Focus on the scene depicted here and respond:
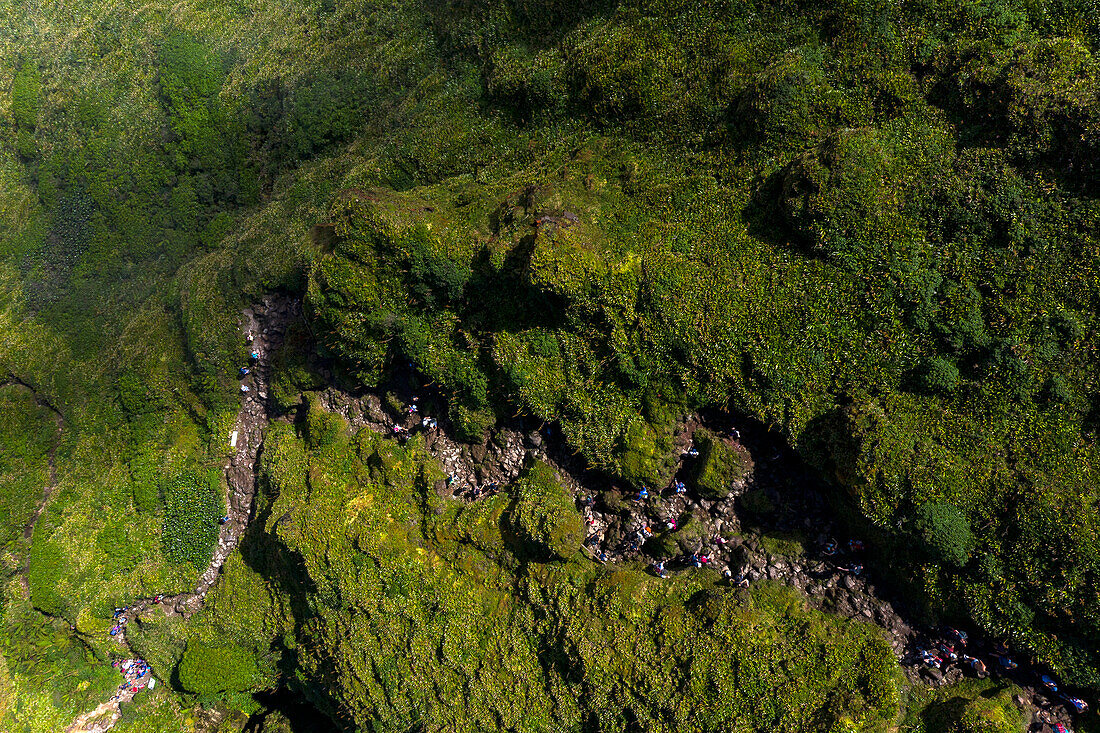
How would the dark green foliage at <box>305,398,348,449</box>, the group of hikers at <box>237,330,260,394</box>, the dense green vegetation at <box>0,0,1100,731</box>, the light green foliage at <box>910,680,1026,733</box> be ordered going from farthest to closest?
the group of hikers at <box>237,330,260,394</box> < the dark green foliage at <box>305,398,348,449</box> < the dense green vegetation at <box>0,0,1100,731</box> < the light green foliage at <box>910,680,1026,733</box>

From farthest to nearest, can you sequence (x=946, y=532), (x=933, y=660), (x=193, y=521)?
(x=193, y=521)
(x=933, y=660)
(x=946, y=532)

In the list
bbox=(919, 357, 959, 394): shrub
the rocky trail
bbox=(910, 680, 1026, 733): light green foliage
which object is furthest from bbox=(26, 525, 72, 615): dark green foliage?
bbox=(919, 357, 959, 394): shrub

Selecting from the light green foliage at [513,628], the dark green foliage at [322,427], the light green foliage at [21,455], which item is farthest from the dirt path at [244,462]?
the light green foliage at [21,455]

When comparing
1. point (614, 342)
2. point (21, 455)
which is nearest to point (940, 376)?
point (614, 342)

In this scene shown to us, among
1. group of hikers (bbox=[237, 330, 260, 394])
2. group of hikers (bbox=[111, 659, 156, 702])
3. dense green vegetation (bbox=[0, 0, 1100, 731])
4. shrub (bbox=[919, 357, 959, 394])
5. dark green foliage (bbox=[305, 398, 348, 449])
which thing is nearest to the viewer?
dense green vegetation (bbox=[0, 0, 1100, 731])

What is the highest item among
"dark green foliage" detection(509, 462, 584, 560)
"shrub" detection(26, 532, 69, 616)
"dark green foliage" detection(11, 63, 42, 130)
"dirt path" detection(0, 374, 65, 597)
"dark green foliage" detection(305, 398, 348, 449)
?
"dark green foliage" detection(11, 63, 42, 130)

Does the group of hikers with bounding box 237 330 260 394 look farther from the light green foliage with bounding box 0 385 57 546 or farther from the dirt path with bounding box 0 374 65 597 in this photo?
the light green foliage with bounding box 0 385 57 546

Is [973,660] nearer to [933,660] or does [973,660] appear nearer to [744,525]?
[933,660]
